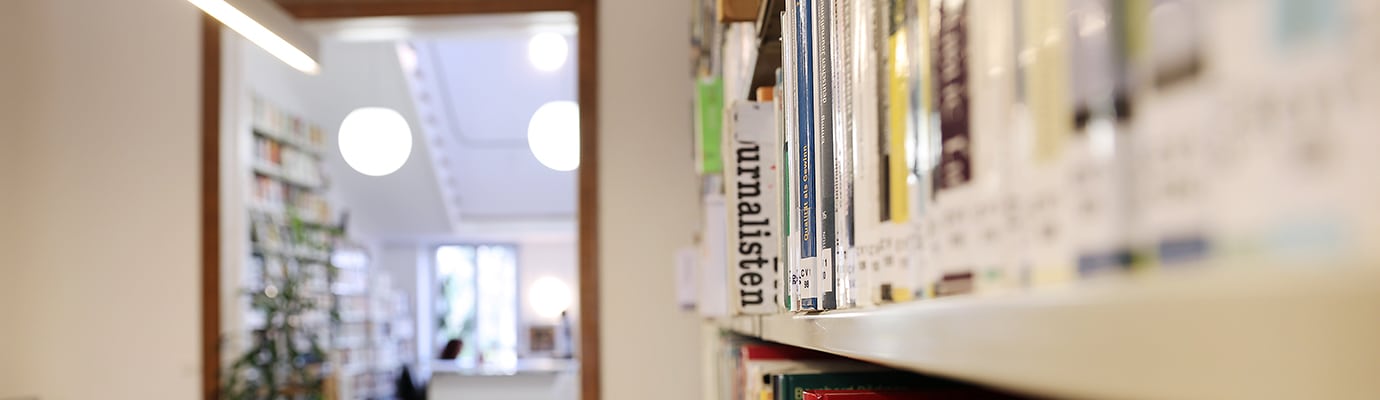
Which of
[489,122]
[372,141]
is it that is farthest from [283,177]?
[489,122]

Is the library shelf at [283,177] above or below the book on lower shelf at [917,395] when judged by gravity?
above

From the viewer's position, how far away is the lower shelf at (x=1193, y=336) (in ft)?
0.62

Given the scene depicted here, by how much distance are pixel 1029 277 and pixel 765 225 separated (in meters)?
1.23

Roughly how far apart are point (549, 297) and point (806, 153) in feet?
43.0

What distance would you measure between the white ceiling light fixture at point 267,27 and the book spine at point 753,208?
5.58 ft

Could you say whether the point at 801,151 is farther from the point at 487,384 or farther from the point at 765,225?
the point at 487,384

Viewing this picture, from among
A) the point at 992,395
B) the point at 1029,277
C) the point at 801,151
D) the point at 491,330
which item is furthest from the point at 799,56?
the point at 491,330

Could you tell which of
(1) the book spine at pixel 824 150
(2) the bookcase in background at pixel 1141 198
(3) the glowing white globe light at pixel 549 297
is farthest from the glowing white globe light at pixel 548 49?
(3) the glowing white globe light at pixel 549 297

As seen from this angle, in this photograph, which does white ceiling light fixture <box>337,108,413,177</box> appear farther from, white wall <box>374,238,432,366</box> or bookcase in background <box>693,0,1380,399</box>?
bookcase in background <box>693,0,1380,399</box>

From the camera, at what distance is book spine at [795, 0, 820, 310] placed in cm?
84

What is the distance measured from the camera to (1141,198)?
0.25 metres

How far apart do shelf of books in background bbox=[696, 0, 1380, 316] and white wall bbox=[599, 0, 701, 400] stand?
3.41 metres

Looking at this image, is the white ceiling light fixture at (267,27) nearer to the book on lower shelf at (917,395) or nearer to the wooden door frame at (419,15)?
the wooden door frame at (419,15)

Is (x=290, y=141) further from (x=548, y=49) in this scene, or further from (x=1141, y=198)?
(x=1141, y=198)
